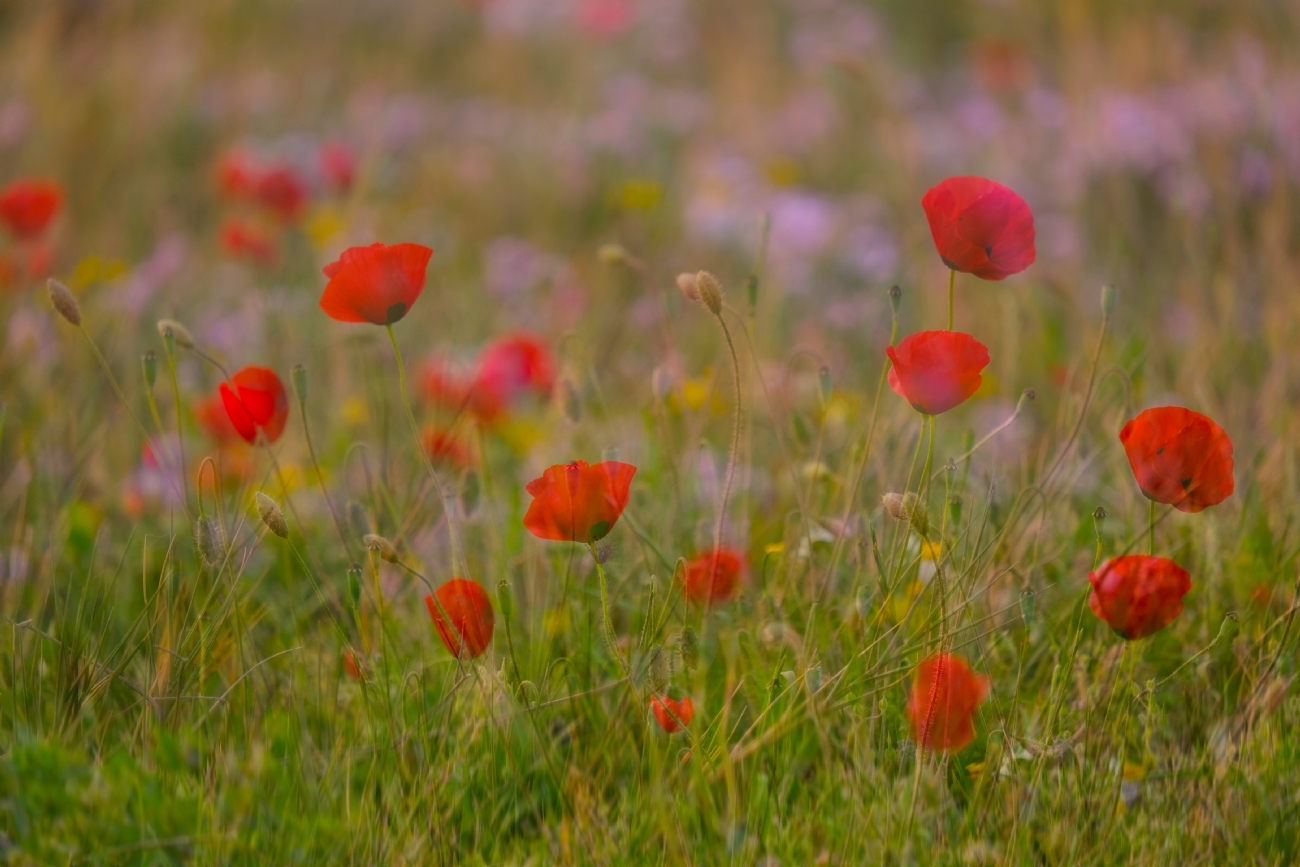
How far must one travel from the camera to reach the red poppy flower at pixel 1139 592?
1.04 m

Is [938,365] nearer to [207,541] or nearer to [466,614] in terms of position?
[466,614]

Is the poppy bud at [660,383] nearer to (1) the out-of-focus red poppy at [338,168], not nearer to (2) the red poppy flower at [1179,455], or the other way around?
(2) the red poppy flower at [1179,455]

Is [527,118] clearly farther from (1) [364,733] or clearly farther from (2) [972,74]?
(1) [364,733]

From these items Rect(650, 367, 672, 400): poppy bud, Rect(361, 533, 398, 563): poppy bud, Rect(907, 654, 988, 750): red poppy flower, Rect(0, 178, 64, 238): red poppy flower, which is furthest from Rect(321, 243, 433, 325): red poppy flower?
Rect(0, 178, 64, 238): red poppy flower

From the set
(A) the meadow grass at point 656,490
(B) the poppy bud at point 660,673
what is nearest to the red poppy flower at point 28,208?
(A) the meadow grass at point 656,490

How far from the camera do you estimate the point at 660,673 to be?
1.15m

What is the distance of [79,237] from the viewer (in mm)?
3496

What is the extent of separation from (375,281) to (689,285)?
1.10 feet

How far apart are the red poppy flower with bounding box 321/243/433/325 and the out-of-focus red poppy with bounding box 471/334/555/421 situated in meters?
0.84

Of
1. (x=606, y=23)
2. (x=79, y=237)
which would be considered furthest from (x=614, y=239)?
(x=606, y=23)

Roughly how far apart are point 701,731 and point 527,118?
13.9 ft

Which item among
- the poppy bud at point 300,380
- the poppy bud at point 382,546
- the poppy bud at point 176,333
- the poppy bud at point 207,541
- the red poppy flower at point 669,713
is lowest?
the red poppy flower at point 669,713

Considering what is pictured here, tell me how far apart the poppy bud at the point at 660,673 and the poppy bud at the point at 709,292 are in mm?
376

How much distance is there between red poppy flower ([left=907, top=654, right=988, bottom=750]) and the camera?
1.06m
